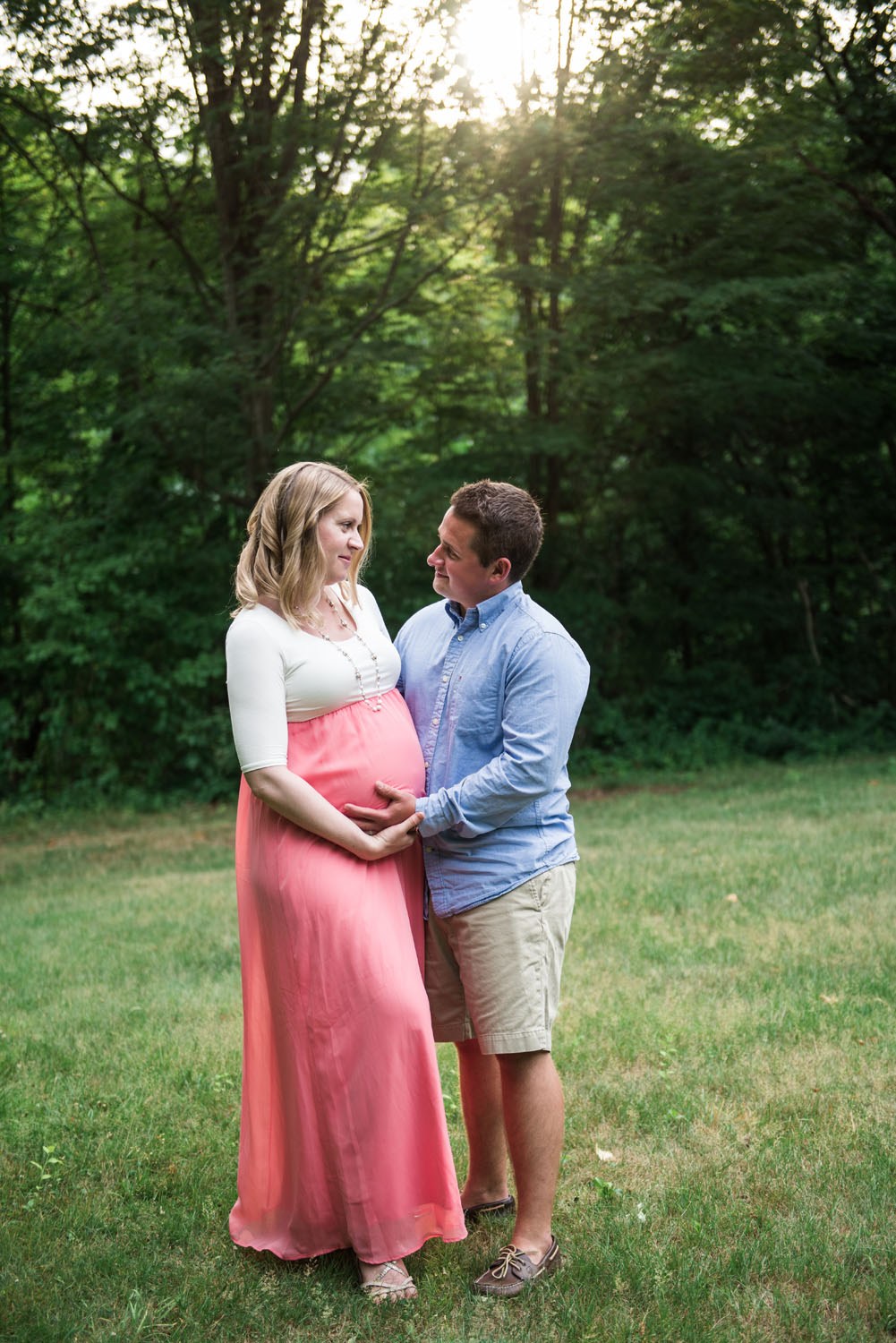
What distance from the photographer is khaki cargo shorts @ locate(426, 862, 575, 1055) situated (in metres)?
3.22

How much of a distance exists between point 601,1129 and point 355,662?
2053mm

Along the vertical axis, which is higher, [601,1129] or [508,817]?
[508,817]

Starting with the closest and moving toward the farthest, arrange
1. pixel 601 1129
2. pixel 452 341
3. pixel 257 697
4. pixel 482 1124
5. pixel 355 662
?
1. pixel 257 697
2. pixel 355 662
3. pixel 482 1124
4. pixel 601 1129
5. pixel 452 341

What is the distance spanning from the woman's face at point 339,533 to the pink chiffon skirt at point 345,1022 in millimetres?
391

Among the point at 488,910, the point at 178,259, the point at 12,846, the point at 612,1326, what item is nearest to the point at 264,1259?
the point at 612,1326

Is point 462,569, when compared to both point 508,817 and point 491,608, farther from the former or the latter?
point 508,817

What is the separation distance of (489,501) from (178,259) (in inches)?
446

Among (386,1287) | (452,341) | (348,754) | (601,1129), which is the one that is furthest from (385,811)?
(452,341)

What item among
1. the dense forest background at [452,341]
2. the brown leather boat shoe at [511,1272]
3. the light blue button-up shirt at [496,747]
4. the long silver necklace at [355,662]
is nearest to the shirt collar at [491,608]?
the light blue button-up shirt at [496,747]

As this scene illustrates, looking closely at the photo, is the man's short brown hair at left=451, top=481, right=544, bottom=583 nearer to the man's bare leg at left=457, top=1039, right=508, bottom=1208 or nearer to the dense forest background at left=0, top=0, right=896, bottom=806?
the man's bare leg at left=457, top=1039, right=508, bottom=1208

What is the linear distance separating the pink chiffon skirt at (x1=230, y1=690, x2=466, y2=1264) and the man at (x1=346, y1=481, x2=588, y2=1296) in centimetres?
15

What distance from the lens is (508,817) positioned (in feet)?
10.7

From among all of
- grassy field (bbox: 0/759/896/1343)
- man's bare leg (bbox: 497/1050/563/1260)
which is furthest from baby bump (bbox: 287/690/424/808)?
grassy field (bbox: 0/759/896/1343)

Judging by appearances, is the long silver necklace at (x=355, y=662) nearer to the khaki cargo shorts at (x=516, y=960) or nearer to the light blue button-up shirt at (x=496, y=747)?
the light blue button-up shirt at (x=496, y=747)
